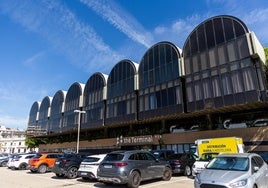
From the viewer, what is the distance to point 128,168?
34.1ft

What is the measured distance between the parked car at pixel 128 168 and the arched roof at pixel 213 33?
17.3 m

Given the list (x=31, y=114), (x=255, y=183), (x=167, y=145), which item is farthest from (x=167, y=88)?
(x=31, y=114)

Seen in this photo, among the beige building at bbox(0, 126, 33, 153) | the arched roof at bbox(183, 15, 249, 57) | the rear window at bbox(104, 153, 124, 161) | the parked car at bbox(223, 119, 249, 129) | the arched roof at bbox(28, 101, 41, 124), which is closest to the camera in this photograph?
the rear window at bbox(104, 153, 124, 161)

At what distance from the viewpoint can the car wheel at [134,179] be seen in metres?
10.3

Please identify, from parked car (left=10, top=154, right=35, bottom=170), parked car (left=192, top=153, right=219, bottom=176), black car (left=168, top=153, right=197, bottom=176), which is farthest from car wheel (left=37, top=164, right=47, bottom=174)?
parked car (left=192, top=153, right=219, bottom=176)

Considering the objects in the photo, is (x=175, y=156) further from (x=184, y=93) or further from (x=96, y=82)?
(x=96, y=82)

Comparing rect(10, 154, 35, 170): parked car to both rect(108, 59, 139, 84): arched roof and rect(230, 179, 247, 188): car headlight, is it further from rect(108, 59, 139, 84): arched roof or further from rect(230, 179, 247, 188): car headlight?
rect(230, 179, 247, 188): car headlight

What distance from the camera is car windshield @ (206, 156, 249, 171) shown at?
26.5ft

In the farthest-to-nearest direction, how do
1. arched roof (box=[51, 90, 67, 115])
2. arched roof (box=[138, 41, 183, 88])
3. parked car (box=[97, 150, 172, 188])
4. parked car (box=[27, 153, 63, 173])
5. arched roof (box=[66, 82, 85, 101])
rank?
arched roof (box=[51, 90, 67, 115]) → arched roof (box=[66, 82, 85, 101]) → arched roof (box=[138, 41, 183, 88]) → parked car (box=[27, 153, 63, 173]) → parked car (box=[97, 150, 172, 188])

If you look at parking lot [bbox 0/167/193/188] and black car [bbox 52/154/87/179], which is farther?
black car [bbox 52/154/87/179]

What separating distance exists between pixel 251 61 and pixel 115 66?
823 inches

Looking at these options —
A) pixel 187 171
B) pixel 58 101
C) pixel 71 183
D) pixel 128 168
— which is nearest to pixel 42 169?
pixel 71 183

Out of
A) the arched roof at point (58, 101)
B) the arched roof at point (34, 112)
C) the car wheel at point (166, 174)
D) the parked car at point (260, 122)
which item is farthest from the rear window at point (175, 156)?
the arched roof at point (34, 112)

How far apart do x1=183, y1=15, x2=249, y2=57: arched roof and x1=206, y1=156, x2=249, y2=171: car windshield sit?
17787 mm
